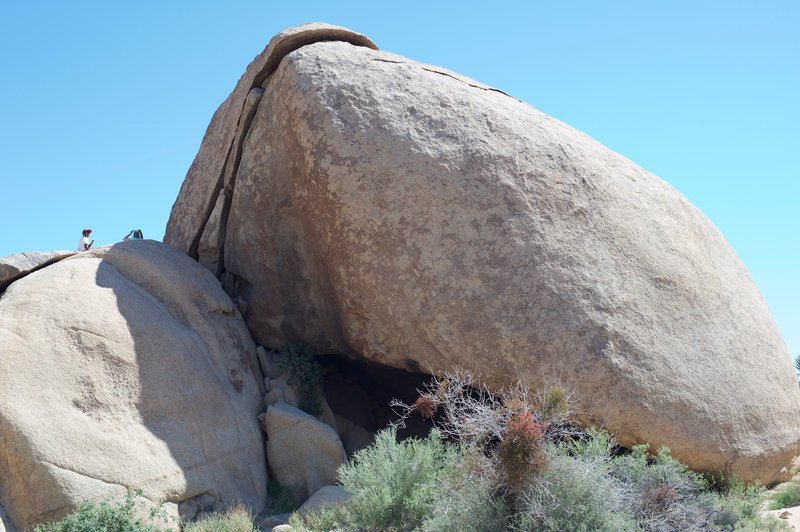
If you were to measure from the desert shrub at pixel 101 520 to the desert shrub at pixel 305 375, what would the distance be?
3.40 metres

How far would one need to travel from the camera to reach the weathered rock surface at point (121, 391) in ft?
25.7

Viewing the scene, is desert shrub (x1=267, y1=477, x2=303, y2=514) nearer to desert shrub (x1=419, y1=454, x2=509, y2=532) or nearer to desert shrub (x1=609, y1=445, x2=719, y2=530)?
desert shrub (x1=419, y1=454, x2=509, y2=532)

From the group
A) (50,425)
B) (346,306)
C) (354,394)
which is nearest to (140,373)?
(50,425)

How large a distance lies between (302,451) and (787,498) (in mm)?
5235

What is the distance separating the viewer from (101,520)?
732cm

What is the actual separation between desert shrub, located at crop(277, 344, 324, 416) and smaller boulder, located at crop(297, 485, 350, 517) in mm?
1707

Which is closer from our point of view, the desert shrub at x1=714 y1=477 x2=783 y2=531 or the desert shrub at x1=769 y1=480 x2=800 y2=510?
the desert shrub at x1=714 y1=477 x2=783 y2=531

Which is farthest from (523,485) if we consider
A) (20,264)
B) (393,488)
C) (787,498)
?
(20,264)

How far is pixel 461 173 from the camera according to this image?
9922 millimetres

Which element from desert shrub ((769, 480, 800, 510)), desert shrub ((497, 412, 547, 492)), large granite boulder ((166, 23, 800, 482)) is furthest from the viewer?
large granite boulder ((166, 23, 800, 482))

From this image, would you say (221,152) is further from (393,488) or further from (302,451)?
(393,488)

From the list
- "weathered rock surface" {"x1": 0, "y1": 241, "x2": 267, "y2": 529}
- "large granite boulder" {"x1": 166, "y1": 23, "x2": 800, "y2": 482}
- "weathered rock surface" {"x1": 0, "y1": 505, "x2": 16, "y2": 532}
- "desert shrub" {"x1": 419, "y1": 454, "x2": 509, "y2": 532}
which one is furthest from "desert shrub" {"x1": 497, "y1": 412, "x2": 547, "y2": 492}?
"weathered rock surface" {"x1": 0, "y1": 505, "x2": 16, "y2": 532}

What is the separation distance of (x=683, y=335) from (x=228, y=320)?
544 cm

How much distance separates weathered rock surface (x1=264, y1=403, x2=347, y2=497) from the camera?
32.2 feet
